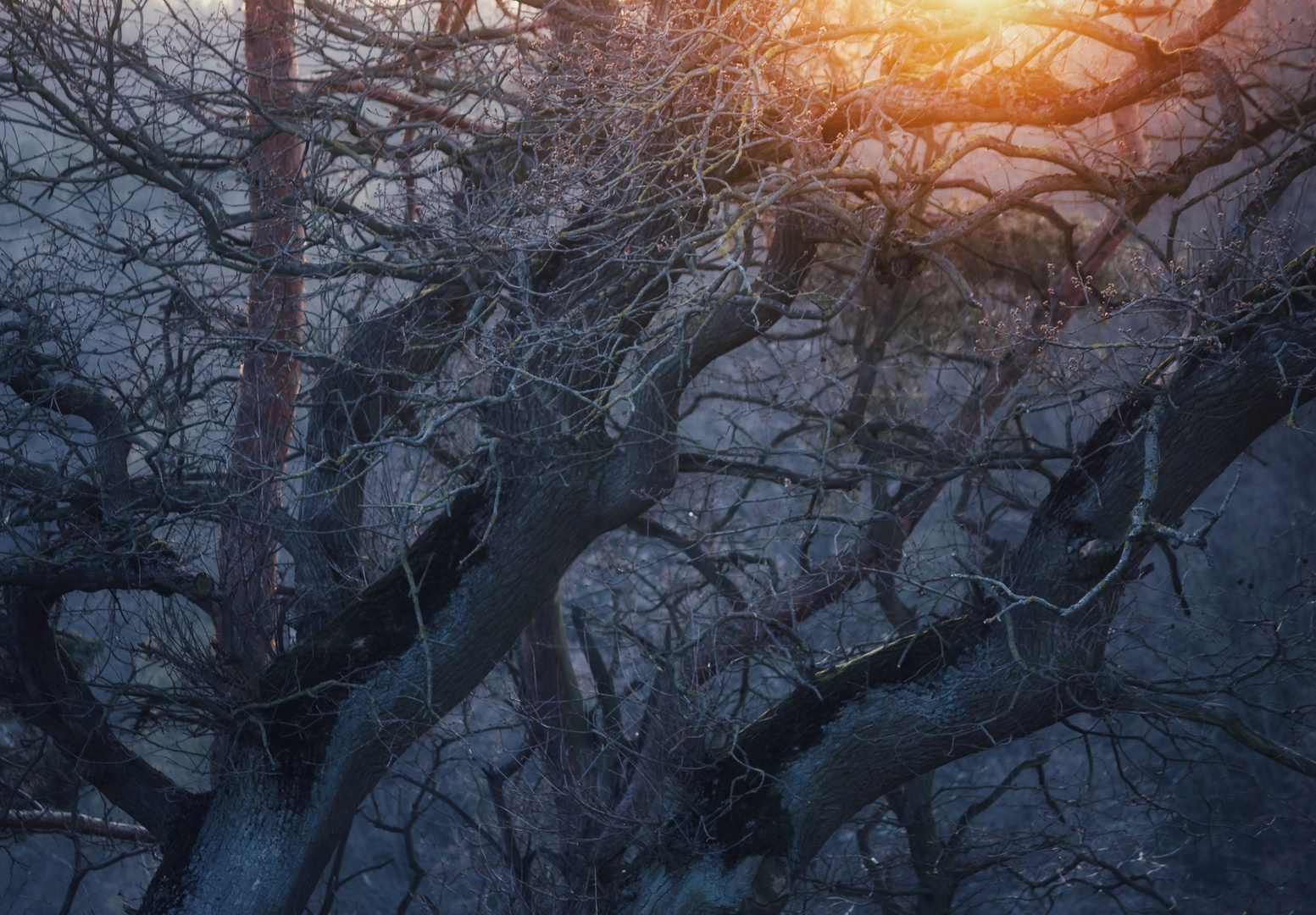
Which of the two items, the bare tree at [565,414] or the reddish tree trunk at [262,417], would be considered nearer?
the bare tree at [565,414]

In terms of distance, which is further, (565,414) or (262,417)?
(262,417)

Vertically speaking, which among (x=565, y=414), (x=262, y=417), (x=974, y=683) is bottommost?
(x=974, y=683)

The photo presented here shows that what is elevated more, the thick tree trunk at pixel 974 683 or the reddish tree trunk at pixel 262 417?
the reddish tree trunk at pixel 262 417

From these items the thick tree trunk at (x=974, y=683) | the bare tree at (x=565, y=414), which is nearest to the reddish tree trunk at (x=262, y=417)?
the bare tree at (x=565, y=414)

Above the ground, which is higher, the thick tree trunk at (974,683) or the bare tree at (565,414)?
the bare tree at (565,414)

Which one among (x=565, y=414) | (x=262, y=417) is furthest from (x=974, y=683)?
(x=262, y=417)

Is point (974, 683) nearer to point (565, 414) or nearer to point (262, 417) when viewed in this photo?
point (565, 414)

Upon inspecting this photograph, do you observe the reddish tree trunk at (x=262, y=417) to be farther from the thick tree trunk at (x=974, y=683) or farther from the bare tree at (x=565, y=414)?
the thick tree trunk at (x=974, y=683)

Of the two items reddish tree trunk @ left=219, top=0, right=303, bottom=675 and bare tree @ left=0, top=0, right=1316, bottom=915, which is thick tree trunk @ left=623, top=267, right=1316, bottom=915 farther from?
reddish tree trunk @ left=219, top=0, right=303, bottom=675

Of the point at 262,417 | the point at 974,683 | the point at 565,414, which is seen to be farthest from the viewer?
the point at 262,417

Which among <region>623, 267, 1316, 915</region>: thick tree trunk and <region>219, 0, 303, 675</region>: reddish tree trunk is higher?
<region>219, 0, 303, 675</region>: reddish tree trunk

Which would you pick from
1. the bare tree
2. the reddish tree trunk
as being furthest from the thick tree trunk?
the reddish tree trunk

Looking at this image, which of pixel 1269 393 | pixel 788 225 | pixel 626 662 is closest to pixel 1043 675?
pixel 1269 393

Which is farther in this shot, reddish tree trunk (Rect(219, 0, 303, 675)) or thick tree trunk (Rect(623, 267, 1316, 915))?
reddish tree trunk (Rect(219, 0, 303, 675))
